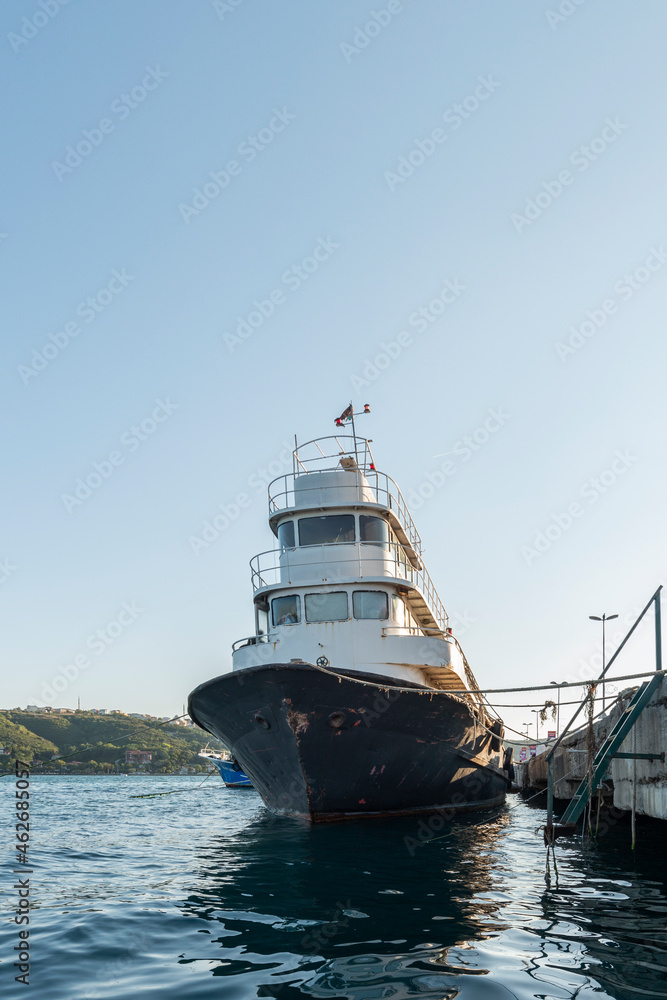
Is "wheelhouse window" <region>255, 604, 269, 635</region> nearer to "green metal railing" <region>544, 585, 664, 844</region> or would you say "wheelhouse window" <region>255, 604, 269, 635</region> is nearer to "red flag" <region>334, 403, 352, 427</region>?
"red flag" <region>334, 403, 352, 427</region>

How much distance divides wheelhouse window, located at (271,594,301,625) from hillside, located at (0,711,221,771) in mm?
94339

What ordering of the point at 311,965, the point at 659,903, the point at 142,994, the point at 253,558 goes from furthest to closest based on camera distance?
the point at 253,558, the point at 659,903, the point at 311,965, the point at 142,994

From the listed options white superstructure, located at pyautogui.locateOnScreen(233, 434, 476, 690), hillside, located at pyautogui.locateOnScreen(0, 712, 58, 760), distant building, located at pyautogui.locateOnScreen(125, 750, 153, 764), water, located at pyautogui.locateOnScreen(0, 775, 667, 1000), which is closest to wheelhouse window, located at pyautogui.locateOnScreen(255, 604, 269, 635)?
white superstructure, located at pyautogui.locateOnScreen(233, 434, 476, 690)

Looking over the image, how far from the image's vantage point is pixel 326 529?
1886 cm

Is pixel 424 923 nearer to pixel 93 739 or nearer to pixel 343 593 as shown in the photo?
pixel 343 593

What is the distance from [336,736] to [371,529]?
6.10 metres

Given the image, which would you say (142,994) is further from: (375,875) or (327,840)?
(327,840)

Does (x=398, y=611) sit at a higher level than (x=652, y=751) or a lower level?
higher

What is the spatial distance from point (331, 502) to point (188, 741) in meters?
121

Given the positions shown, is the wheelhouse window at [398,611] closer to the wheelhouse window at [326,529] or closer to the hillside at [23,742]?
the wheelhouse window at [326,529]

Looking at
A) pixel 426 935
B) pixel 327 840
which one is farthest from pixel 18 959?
pixel 327 840

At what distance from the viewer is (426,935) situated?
21.9 feet

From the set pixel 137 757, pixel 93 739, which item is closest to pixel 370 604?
pixel 137 757

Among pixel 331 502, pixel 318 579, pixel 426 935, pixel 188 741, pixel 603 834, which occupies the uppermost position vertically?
pixel 331 502
